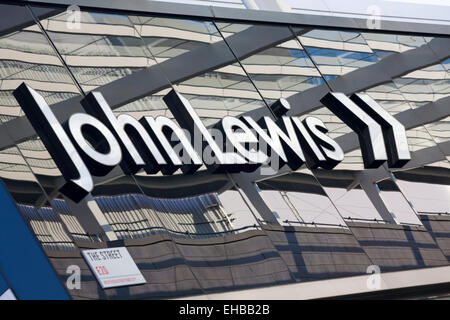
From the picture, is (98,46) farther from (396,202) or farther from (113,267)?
(396,202)

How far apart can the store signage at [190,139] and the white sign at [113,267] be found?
612 millimetres

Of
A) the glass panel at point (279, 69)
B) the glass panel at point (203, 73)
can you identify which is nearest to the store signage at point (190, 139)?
the glass panel at point (203, 73)

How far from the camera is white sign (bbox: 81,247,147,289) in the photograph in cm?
660

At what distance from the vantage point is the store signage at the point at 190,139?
23.0 ft

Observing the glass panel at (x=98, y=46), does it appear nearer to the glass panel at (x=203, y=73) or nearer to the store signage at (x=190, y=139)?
the glass panel at (x=203, y=73)

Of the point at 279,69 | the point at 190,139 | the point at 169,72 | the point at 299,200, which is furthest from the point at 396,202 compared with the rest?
the point at 169,72

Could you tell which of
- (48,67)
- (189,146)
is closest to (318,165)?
(189,146)

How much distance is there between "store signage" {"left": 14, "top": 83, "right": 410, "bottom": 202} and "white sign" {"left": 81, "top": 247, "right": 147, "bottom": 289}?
2.01ft

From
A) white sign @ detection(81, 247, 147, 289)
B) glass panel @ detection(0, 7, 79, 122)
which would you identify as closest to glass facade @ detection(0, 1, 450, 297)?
glass panel @ detection(0, 7, 79, 122)

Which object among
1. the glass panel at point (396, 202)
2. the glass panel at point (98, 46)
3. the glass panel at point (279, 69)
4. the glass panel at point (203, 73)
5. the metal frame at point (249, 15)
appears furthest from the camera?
the glass panel at point (396, 202)

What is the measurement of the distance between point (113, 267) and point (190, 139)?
1905 millimetres

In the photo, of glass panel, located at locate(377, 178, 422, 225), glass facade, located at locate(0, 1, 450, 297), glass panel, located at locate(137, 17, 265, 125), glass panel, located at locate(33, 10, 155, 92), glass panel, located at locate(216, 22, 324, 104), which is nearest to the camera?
glass facade, located at locate(0, 1, 450, 297)

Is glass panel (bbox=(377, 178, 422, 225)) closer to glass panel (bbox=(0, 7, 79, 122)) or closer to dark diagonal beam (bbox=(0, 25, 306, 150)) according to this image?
dark diagonal beam (bbox=(0, 25, 306, 150))

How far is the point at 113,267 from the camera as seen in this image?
672cm
